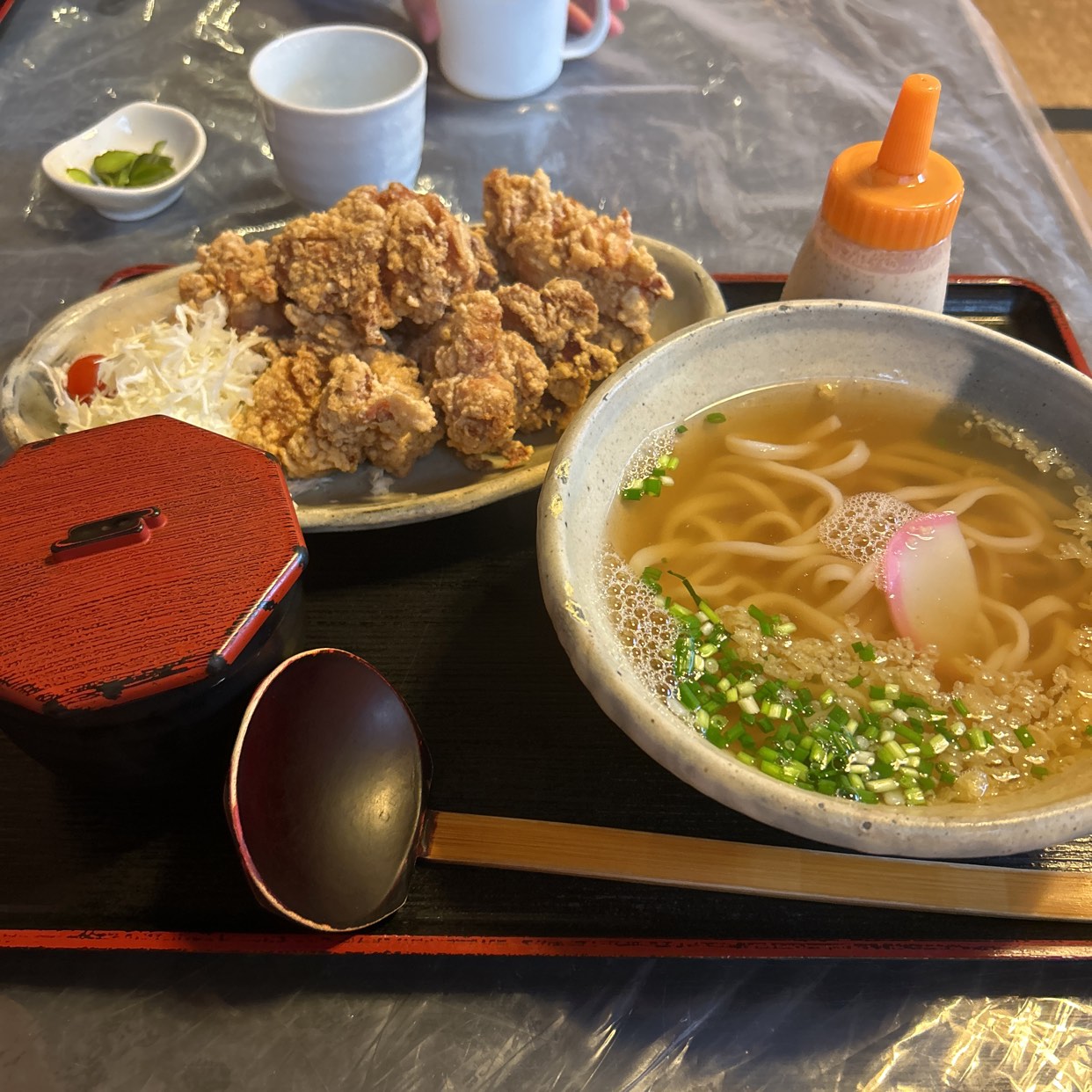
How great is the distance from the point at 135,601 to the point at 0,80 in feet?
8.68

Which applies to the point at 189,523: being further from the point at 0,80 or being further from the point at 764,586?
the point at 0,80

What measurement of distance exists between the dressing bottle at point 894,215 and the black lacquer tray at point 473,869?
844 millimetres

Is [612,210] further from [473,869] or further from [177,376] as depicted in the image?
[473,869]

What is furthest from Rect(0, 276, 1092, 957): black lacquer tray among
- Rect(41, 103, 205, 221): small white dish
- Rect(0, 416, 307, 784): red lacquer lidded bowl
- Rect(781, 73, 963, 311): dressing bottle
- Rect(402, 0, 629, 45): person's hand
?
Rect(402, 0, 629, 45): person's hand

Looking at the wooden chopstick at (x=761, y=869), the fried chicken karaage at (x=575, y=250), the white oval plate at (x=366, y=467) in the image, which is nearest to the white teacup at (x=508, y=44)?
the fried chicken karaage at (x=575, y=250)

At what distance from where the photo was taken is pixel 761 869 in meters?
1.11

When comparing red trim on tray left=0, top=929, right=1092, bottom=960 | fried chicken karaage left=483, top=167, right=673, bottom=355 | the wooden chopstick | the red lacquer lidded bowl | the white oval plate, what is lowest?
red trim on tray left=0, top=929, right=1092, bottom=960

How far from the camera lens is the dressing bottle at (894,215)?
138cm

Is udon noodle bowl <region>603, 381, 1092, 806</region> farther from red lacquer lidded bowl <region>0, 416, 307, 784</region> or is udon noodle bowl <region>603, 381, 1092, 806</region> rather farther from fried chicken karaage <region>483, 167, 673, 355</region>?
red lacquer lidded bowl <region>0, 416, 307, 784</region>

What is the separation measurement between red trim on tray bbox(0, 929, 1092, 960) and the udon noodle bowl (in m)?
0.21

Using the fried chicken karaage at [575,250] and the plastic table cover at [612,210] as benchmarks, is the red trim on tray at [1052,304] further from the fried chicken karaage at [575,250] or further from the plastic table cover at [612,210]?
the fried chicken karaage at [575,250]

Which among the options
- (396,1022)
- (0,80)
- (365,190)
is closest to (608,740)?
(396,1022)

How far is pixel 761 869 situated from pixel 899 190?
1.12 metres

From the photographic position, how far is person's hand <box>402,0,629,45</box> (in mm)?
2791
